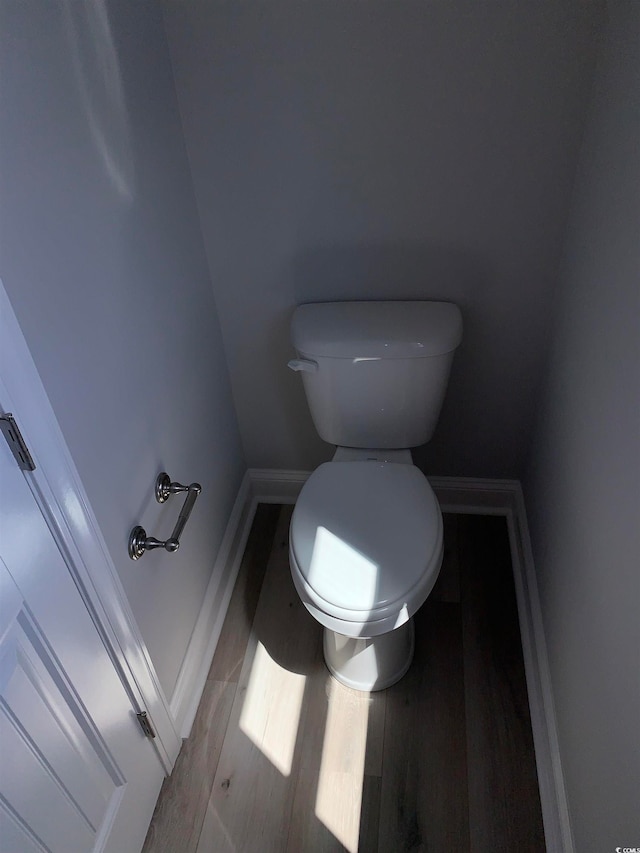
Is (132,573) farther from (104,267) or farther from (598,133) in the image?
(598,133)

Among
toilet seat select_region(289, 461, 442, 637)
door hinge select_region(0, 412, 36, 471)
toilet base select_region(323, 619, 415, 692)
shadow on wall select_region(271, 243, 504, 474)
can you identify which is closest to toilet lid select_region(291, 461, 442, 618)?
toilet seat select_region(289, 461, 442, 637)

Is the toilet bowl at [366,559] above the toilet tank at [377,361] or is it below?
below

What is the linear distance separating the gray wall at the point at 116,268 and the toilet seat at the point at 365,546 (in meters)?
0.30

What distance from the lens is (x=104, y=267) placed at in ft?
3.37

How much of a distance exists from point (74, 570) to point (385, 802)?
2.87 feet

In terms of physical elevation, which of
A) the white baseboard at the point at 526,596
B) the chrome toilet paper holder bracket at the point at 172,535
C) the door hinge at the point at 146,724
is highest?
the chrome toilet paper holder bracket at the point at 172,535

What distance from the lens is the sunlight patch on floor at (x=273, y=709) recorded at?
1.44 meters

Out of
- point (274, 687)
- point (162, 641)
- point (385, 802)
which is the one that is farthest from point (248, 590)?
point (385, 802)

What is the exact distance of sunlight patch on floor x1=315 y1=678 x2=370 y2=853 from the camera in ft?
4.33

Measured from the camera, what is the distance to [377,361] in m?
1.44

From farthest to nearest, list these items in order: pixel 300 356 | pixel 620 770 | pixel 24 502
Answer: pixel 300 356 → pixel 620 770 → pixel 24 502

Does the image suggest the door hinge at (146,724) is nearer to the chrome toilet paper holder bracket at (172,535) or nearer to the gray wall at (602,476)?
the chrome toilet paper holder bracket at (172,535)

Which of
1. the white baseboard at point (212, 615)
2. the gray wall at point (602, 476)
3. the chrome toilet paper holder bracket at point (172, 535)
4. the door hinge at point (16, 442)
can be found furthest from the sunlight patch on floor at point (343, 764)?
the door hinge at point (16, 442)

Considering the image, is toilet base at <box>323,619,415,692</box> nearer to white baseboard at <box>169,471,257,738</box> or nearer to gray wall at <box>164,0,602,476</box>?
white baseboard at <box>169,471,257,738</box>
